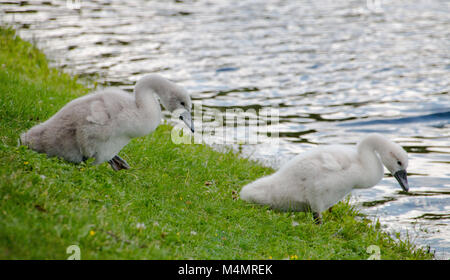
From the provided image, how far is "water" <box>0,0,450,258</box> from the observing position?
10008 millimetres

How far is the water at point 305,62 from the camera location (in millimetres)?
10008

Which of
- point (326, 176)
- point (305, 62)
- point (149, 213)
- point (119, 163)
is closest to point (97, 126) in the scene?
point (119, 163)

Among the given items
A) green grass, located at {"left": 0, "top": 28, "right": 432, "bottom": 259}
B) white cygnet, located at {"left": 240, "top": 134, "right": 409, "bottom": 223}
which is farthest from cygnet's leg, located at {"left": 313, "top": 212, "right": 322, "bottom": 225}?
green grass, located at {"left": 0, "top": 28, "right": 432, "bottom": 259}

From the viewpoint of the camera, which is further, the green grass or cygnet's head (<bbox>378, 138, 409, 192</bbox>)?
cygnet's head (<bbox>378, 138, 409, 192</bbox>)

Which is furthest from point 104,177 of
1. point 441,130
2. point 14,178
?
point 441,130

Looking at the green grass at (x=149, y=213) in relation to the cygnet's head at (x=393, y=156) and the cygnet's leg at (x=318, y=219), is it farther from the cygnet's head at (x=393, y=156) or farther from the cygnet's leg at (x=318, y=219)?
the cygnet's head at (x=393, y=156)

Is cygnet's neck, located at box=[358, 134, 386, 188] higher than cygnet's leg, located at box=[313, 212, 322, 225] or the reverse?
higher

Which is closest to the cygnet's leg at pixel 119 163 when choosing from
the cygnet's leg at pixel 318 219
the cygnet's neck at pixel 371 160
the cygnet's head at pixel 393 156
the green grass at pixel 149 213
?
the green grass at pixel 149 213

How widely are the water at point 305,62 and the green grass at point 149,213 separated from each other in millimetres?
1824

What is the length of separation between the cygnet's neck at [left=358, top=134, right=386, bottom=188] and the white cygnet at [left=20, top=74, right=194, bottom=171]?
2.38 m

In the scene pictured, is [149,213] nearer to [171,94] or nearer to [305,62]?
[171,94]

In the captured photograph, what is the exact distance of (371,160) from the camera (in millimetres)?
6762

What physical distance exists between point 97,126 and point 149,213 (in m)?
1.26

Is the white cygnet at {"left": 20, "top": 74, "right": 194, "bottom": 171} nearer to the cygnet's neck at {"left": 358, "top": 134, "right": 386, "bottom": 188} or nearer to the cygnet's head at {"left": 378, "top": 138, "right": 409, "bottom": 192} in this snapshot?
the cygnet's neck at {"left": 358, "top": 134, "right": 386, "bottom": 188}
